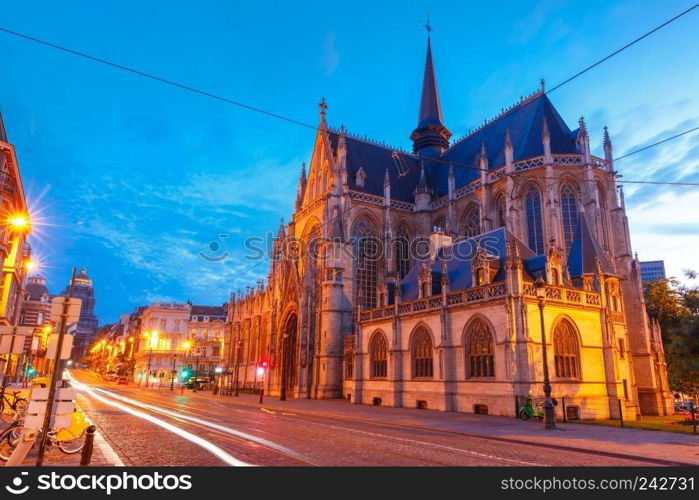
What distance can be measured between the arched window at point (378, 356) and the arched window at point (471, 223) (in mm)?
15803

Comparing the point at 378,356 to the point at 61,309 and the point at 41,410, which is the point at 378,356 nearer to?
the point at 61,309

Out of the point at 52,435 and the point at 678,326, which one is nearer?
the point at 52,435

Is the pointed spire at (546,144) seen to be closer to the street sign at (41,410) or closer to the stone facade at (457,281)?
the stone facade at (457,281)

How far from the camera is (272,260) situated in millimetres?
55594

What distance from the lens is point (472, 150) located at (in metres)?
50.1

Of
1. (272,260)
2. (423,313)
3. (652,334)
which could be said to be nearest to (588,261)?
(423,313)

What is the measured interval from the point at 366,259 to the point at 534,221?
1527 centimetres

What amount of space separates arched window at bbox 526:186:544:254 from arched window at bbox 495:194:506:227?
86.4 inches

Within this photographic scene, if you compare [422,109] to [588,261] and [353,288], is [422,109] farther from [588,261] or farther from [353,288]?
[588,261]

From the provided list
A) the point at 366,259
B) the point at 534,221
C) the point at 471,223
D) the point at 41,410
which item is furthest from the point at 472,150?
the point at 41,410

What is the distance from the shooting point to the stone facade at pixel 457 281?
24266mm

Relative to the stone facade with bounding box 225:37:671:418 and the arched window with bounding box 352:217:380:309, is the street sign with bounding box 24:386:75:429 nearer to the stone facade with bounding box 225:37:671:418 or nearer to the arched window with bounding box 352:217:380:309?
the stone facade with bounding box 225:37:671:418
